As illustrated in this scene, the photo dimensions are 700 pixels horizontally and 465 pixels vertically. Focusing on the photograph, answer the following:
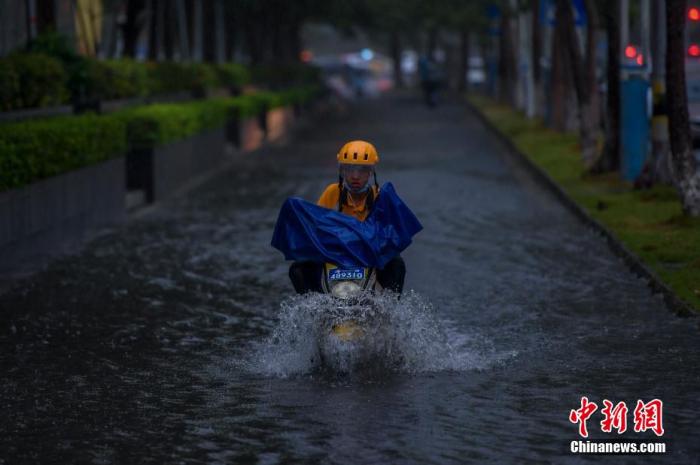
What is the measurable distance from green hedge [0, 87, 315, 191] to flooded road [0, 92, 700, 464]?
1.05 m

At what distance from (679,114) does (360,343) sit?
9427mm

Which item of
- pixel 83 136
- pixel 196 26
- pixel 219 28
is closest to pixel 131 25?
pixel 196 26

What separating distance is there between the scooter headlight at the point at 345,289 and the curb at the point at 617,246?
127 inches

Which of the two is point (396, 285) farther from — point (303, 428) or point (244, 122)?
point (244, 122)

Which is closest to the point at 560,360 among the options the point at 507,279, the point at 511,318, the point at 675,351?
the point at 675,351

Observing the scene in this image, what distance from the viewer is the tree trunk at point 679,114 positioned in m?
18.8

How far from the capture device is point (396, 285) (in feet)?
35.8

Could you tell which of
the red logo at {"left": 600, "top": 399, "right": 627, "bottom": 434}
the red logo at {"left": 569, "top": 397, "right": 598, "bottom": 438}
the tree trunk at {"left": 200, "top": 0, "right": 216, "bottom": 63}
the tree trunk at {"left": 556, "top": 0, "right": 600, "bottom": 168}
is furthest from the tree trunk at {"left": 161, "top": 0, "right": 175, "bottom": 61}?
the red logo at {"left": 600, "top": 399, "right": 627, "bottom": 434}

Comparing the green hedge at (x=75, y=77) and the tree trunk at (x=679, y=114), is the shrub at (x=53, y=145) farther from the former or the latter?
the tree trunk at (x=679, y=114)

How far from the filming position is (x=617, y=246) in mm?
17547

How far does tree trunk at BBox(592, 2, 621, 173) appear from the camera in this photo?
1014 inches

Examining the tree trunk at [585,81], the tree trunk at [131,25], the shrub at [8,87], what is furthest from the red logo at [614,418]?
the tree trunk at [131,25]

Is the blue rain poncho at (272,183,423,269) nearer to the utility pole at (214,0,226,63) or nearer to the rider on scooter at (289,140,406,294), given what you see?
the rider on scooter at (289,140,406,294)

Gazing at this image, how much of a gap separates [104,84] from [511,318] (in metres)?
14.6
